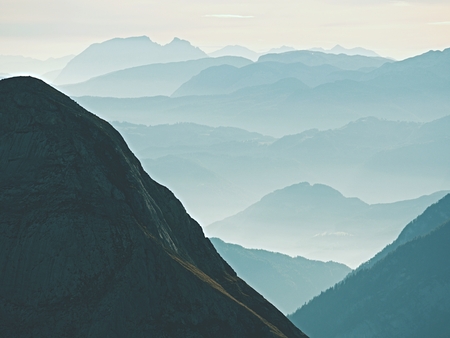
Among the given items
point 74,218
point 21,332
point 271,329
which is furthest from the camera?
point 271,329

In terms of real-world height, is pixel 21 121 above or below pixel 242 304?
above

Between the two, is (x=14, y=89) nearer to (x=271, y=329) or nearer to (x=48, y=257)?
(x=48, y=257)

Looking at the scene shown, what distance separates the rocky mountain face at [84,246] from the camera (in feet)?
242

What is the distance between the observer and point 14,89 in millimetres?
87188

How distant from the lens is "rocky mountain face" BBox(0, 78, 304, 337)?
73.9m

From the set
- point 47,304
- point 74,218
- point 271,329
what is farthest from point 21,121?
point 271,329

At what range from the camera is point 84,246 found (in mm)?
76375

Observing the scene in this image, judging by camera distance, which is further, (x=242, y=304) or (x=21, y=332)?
(x=242, y=304)

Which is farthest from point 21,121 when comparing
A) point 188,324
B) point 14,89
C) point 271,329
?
point 271,329

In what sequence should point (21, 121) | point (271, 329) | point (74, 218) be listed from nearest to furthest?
1. point (74, 218)
2. point (21, 121)
3. point (271, 329)

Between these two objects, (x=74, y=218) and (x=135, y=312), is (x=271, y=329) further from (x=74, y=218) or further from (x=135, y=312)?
(x=74, y=218)

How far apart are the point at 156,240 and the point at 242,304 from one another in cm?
1199

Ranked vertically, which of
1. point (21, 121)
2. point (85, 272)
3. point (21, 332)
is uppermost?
point (21, 121)

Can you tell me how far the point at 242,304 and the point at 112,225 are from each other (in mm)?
17617
